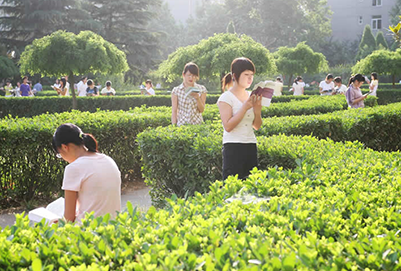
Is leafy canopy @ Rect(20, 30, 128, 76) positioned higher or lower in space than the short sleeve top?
higher

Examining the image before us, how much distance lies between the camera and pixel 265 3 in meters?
54.1

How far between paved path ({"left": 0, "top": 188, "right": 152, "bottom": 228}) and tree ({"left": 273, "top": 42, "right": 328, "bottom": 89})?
65.0 ft

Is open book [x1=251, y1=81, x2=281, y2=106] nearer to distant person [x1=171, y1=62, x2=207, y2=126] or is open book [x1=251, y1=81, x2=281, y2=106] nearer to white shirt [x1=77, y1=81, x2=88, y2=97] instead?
distant person [x1=171, y1=62, x2=207, y2=126]

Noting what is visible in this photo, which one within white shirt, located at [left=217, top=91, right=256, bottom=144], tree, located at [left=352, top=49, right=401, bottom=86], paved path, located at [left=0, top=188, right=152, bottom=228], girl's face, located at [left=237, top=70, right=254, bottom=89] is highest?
tree, located at [left=352, top=49, right=401, bottom=86]

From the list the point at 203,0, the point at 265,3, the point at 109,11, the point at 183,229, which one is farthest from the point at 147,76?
the point at 183,229

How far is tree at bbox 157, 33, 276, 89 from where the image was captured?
15703mm

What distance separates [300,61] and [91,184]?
23.8 metres

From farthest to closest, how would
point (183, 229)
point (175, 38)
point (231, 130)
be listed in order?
point (175, 38) → point (231, 130) → point (183, 229)

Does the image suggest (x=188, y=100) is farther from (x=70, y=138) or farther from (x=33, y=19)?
(x=33, y=19)

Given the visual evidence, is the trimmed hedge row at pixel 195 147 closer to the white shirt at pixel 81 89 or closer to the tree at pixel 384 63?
the white shirt at pixel 81 89

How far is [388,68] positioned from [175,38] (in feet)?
141

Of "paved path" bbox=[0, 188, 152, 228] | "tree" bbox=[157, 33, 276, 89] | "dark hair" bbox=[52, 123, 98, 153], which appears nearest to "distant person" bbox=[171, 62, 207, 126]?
"paved path" bbox=[0, 188, 152, 228]

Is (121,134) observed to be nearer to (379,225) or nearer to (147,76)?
(379,225)

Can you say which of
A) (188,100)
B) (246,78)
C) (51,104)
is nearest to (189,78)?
(188,100)
